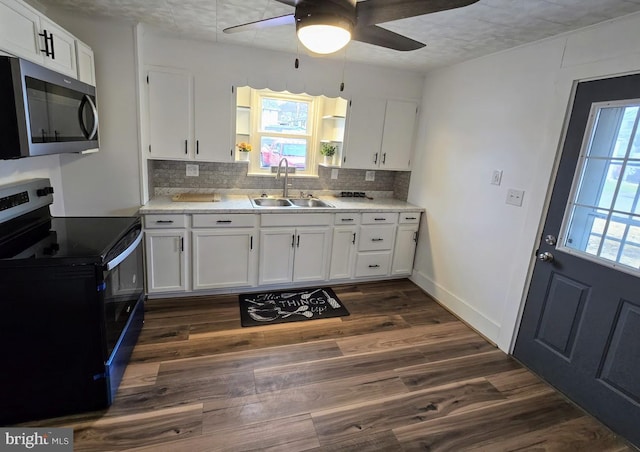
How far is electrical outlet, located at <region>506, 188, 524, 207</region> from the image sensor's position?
2441mm

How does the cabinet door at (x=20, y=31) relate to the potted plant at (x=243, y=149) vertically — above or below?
above

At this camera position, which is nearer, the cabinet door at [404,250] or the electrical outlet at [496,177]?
the electrical outlet at [496,177]

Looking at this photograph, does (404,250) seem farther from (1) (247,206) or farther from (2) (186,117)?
(2) (186,117)

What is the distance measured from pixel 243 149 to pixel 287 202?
701 millimetres

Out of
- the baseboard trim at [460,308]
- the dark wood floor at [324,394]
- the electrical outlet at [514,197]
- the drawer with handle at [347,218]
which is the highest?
the electrical outlet at [514,197]

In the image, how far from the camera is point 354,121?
11.3 ft

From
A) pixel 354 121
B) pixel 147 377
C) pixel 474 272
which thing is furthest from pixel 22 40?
pixel 474 272

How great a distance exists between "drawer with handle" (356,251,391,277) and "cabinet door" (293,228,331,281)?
0.38 m

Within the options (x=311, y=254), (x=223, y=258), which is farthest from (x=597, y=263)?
(x=223, y=258)

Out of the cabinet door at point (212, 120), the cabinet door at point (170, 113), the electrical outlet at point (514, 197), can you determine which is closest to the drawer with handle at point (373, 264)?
the electrical outlet at point (514, 197)

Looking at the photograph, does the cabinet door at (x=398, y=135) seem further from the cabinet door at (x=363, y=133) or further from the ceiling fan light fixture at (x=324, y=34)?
the ceiling fan light fixture at (x=324, y=34)

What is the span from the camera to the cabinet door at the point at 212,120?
9.61 feet

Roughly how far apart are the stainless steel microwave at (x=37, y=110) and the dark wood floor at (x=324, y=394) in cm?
140

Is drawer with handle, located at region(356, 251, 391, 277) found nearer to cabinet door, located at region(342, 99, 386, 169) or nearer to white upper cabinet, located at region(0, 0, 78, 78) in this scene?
cabinet door, located at region(342, 99, 386, 169)
